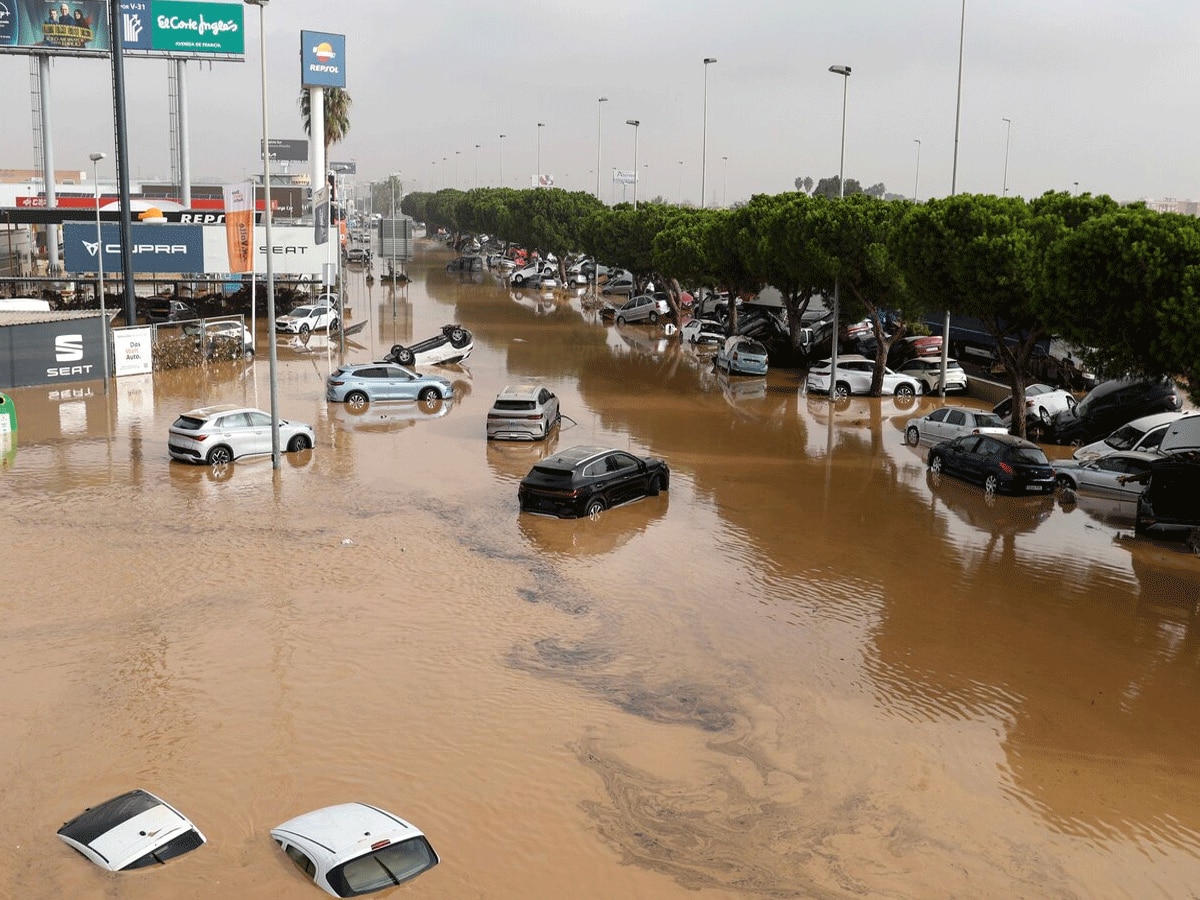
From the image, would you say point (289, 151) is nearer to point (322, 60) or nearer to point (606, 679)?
point (322, 60)

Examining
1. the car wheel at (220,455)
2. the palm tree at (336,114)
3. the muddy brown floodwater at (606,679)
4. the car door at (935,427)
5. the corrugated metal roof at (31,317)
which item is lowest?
the muddy brown floodwater at (606,679)

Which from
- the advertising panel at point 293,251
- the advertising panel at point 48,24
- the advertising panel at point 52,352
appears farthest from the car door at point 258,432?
the advertising panel at point 48,24

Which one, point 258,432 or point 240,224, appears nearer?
point 258,432

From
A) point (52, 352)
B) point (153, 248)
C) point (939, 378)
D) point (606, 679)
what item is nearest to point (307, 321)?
point (153, 248)

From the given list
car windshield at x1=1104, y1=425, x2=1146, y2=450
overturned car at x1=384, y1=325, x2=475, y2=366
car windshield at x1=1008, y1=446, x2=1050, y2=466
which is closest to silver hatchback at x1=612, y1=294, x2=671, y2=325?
overturned car at x1=384, y1=325, x2=475, y2=366

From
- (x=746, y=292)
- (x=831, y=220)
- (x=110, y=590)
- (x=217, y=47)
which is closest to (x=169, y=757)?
(x=110, y=590)

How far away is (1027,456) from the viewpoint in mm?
25406

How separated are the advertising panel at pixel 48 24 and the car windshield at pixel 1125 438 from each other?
65373 mm

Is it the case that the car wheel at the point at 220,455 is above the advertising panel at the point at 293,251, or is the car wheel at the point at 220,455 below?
below

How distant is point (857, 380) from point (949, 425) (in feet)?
34.5

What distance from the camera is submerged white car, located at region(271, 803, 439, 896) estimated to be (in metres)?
9.66

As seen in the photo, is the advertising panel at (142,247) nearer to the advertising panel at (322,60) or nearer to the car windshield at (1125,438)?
the advertising panel at (322,60)

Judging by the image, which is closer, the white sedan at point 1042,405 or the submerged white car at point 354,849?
the submerged white car at point 354,849

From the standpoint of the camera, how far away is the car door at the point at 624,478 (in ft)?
75.6
